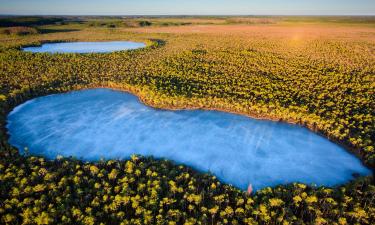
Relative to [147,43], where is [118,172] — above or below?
below

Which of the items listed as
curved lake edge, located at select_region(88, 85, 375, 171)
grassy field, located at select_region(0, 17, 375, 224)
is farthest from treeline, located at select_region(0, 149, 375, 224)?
curved lake edge, located at select_region(88, 85, 375, 171)

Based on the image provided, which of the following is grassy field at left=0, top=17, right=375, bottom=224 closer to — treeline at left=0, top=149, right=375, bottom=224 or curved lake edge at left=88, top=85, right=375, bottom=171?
treeline at left=0, top=149, right=375, bottom=224

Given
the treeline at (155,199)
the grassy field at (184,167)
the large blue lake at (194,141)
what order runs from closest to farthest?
the treeline at (155,199), the grassy field at (184,167), the large blue lake at (194,141)

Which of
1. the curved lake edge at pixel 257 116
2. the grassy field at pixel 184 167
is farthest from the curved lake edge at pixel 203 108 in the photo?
the grassy field at pixel 184 167

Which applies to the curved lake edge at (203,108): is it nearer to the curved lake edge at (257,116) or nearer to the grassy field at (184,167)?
the curved lake edge at (257,116)

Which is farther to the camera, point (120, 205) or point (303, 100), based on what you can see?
point (303, 100)

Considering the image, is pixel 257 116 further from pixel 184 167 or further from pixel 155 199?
pixel 155 199

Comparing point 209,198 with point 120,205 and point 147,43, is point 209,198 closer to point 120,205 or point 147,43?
point 120,205

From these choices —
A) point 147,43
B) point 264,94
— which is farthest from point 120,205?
point 147,43
